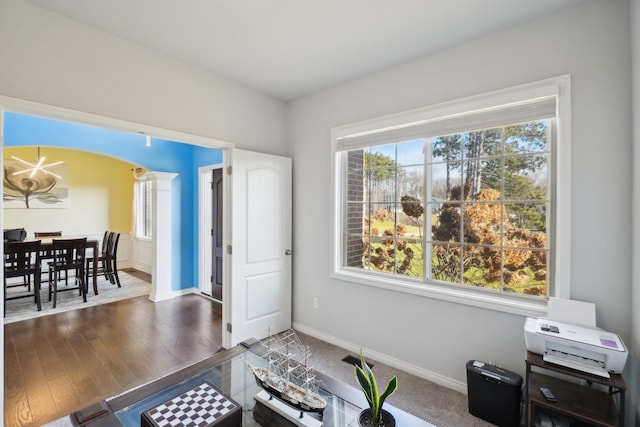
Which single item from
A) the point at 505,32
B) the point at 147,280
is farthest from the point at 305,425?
the point at 147,280

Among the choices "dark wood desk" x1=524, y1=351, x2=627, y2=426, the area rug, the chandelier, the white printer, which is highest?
the chandelier

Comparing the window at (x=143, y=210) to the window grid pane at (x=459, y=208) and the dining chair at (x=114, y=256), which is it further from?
the window grid pane at (x=459, y=208)

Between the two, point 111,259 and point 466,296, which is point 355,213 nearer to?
point 466,296

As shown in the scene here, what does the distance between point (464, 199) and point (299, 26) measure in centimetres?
184

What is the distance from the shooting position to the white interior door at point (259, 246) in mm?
2889

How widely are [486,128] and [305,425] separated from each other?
2246mm

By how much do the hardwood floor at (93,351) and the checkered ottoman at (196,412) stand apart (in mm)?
1334

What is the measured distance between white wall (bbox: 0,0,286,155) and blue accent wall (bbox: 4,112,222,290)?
5.68ft

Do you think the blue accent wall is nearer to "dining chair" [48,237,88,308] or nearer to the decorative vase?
"dining chair" [48,237,88,308]

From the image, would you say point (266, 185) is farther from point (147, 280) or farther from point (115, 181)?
point (115, 181)

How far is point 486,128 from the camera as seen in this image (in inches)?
84.2

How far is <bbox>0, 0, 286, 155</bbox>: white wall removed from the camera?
1.78 meters

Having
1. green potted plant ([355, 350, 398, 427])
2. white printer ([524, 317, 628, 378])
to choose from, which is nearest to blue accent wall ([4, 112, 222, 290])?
green potted plant ([355, 350, 398, 427])

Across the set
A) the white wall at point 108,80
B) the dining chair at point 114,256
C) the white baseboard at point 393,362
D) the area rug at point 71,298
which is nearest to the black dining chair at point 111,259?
the dining chair at point 114,256
